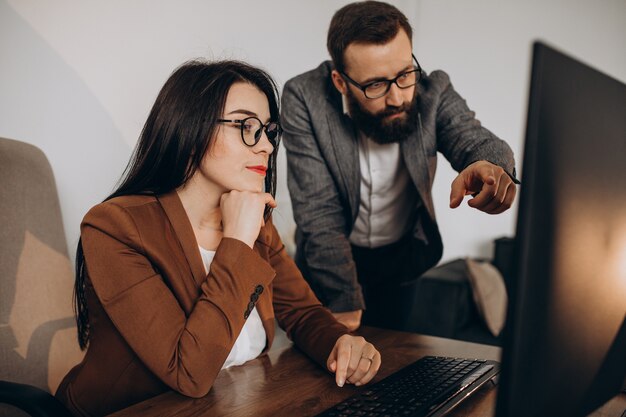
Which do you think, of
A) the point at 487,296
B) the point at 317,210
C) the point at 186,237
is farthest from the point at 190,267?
the point at 487,296

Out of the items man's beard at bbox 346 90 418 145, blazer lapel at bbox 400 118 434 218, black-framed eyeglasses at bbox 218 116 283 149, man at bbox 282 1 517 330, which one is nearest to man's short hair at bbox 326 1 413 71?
man at bbox 282 1 517 330

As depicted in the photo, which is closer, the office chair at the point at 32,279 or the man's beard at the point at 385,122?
the office chair at the point at 32,279

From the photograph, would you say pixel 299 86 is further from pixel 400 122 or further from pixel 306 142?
pixel 400 122

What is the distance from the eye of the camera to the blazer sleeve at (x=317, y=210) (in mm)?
1587

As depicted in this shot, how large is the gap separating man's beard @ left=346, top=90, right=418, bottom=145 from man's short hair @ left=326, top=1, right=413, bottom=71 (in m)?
0.14

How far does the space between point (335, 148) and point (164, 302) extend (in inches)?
35.2

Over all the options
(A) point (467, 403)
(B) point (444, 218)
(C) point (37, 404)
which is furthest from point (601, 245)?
(B) point (444, 218)

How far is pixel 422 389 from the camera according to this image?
878 millimetres

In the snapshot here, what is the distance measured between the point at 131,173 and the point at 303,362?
568 millimetres

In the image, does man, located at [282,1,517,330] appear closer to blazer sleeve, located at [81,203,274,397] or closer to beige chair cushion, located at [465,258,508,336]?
blazer sleeve, located at [81,203,274,397]

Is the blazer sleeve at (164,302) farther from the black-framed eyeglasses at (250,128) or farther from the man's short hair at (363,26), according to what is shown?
the man's short hair at (363,26)

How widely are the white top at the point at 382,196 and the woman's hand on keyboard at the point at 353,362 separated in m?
0.89

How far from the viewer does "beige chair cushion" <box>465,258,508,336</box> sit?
3225 mm

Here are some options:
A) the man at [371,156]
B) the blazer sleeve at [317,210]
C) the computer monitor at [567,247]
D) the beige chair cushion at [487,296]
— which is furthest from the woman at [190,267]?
the beige chair cushion at [487,296]
